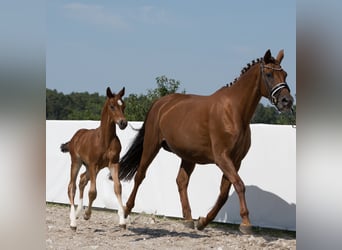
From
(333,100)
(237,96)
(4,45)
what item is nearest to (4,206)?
(4,45)

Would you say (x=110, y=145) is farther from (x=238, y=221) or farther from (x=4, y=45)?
(x=4, y=45)

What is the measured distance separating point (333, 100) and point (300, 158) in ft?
0.60

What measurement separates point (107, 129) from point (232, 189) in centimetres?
214

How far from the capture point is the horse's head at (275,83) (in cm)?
583

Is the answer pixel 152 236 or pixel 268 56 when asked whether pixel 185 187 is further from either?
pixel 268 56

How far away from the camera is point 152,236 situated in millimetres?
7238

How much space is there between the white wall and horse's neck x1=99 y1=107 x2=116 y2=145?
191cm

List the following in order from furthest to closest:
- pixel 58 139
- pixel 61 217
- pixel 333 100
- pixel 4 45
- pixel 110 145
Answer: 1. pixel 58 139
2. pixel 61 217
3. pixel 110 145
4. pixel 4 45
5. pixel 333 100

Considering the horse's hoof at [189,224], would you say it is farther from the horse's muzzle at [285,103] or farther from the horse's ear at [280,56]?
the horse's ear at [280,56]

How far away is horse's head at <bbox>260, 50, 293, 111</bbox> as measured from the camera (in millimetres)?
5832

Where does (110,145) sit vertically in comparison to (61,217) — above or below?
above

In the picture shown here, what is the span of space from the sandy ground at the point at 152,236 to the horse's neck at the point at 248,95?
1.47m

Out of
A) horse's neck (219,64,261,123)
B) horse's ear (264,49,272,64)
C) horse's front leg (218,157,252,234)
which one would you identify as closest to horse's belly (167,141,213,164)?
horse's front leg (218,157,252,234)

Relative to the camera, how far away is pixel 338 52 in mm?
1386
